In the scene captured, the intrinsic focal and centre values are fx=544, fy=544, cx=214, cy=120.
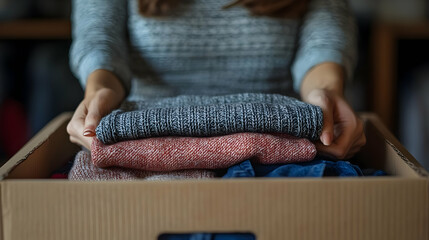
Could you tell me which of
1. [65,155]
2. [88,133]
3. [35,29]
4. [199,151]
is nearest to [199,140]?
[199,151]

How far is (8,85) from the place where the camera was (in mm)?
1414

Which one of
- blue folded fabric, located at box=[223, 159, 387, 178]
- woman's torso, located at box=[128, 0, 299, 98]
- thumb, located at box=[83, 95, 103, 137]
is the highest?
woman's torso, located at box=[128, 0, 299, 98]

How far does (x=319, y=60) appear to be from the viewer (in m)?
0.77

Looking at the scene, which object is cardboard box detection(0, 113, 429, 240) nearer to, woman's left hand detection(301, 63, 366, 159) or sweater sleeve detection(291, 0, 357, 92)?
woman's left hand detection(301, 63, 366, 159)

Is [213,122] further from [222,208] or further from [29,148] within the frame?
[29,148]

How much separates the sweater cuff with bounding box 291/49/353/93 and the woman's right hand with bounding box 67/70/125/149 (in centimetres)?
26

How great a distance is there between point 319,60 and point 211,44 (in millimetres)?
161

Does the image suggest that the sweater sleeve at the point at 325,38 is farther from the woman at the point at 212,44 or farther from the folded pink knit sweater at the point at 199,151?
the folded pink knit sweater at the point at 199,151

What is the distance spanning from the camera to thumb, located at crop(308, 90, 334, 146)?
526mm

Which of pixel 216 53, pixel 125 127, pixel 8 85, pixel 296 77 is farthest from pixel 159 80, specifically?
pixel 8 85

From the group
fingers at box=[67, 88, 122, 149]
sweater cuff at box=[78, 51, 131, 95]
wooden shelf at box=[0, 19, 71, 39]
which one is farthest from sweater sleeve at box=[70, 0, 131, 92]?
Result: wooden shelf at box=[0, 19, 71, 39]

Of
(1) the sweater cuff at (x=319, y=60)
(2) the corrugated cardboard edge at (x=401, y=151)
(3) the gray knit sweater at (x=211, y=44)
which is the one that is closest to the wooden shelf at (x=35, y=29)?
(3) the gray knit sweater at (x=211, y=44)

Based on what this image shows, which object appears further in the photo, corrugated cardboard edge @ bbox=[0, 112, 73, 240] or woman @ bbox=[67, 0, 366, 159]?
woman @ bbox=[67, 0, 366, 159]

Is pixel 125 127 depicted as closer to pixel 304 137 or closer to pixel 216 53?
pixel 304 137
